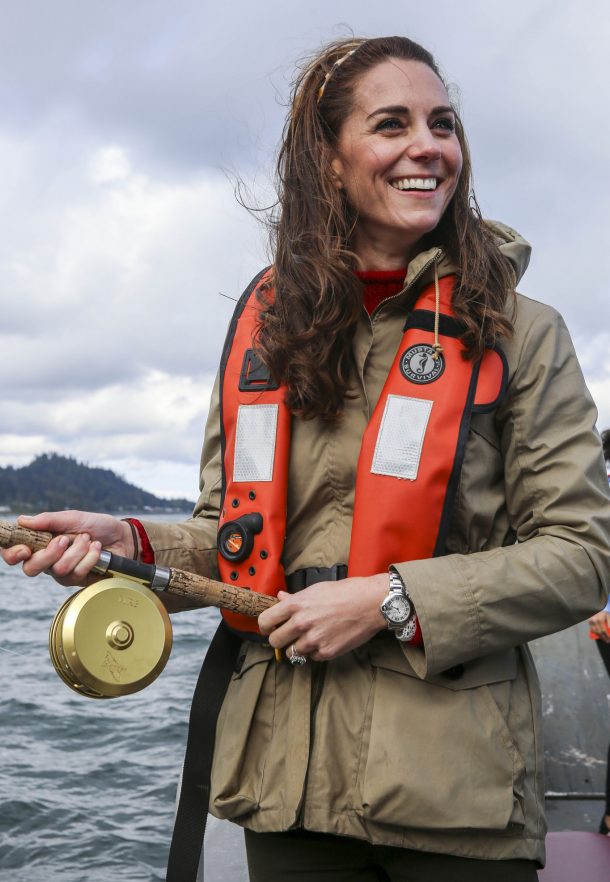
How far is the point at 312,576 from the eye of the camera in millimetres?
2180

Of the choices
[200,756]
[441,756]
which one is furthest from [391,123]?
[200,756]

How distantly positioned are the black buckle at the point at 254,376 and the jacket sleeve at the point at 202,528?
0.14 metres

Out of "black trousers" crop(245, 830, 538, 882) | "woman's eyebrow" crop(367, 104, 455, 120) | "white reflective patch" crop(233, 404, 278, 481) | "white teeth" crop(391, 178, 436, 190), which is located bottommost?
"black trousers" crop(245, 830, 538, 882)

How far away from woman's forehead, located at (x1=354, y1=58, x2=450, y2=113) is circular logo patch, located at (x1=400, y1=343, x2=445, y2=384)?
1.89 ft

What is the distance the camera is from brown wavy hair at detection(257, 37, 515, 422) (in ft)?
7.24

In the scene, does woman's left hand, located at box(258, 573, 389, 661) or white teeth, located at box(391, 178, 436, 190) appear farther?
white teeth, located at box(391, 178, 436, 190)

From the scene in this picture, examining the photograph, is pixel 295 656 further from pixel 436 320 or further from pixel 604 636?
pixel 604 636

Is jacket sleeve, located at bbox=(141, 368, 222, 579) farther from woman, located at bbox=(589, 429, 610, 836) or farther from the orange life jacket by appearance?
woman, located at bbox=(589, 429, 610, 836)

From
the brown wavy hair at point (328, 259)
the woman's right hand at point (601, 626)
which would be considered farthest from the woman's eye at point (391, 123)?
the woman's right hand at point (601, 626)

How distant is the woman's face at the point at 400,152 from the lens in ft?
7.31

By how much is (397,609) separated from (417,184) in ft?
3.19

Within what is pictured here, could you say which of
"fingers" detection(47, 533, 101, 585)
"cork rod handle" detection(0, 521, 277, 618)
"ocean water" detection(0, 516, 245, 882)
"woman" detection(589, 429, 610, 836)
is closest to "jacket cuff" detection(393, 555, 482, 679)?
"cork rod handle" detection(0, 521, 277, 618)

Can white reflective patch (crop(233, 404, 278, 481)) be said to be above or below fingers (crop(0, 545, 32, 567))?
above

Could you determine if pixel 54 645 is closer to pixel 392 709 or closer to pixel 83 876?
pixel 392 709
